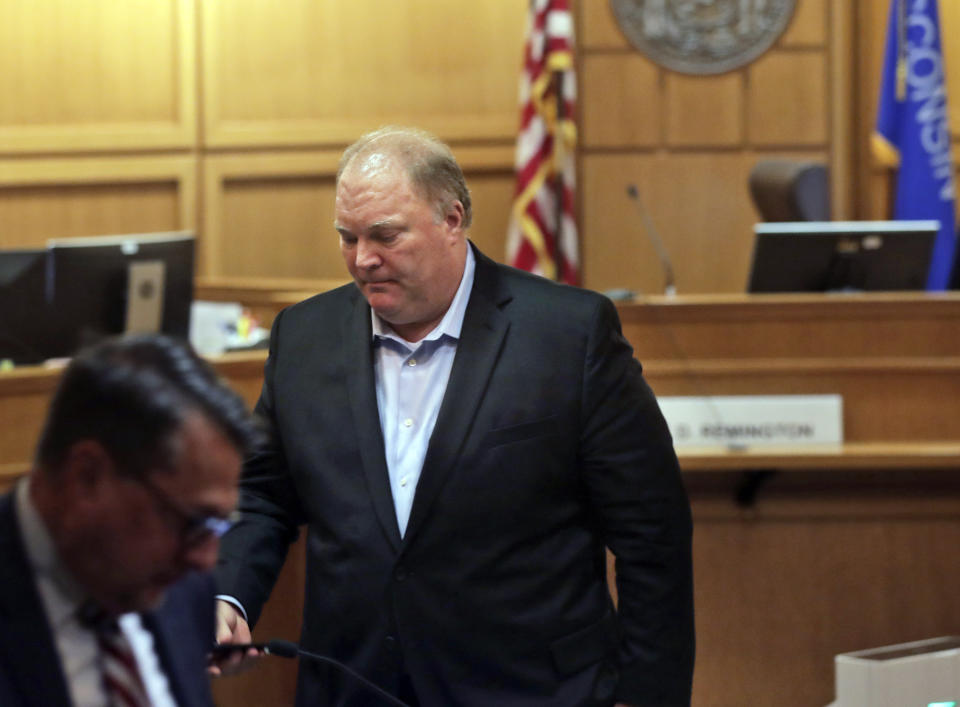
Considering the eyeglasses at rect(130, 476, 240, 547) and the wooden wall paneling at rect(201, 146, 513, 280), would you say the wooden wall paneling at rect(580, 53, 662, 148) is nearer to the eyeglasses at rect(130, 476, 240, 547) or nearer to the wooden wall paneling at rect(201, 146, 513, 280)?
the wooden wall paneling at rect(201, 146, 513, 280)

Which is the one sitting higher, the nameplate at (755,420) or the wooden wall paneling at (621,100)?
the wooden wall paneling at (621,100)

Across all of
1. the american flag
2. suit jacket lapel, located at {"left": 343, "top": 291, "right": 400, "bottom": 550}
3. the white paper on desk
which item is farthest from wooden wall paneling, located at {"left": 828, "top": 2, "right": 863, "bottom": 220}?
suit jacket lapel, located at {"left": 343, "top": 291, "right": 400, "bottom": 550}

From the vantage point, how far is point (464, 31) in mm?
7582

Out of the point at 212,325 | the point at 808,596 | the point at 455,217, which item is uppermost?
the point at 455,217

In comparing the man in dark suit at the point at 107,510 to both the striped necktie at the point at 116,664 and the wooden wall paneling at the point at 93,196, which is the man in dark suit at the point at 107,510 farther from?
the wooden wall paneling at the point at 93,196

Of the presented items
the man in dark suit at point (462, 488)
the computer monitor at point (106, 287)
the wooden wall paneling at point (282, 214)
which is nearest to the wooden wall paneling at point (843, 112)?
the wooden wall paneling at point (282, 214)

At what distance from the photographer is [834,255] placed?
4.48 metres

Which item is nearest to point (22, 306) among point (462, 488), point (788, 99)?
point (462, 488)

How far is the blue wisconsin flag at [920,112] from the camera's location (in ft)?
22.7

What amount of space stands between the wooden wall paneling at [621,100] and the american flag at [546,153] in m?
0.30

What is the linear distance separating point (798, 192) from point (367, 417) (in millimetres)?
3733

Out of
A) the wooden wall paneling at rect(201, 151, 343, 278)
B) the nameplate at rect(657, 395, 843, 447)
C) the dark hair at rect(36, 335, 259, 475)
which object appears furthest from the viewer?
the wooden wall paneling at rect(201, 151, 343, 278)

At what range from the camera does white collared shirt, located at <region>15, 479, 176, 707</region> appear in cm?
103

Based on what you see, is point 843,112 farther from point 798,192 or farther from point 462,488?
point 462,488
